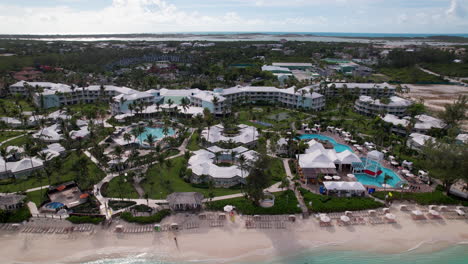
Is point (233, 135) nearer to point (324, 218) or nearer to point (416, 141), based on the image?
point (324, 218)

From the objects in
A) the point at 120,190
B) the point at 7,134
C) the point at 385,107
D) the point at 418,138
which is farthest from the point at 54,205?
the point at 385,107

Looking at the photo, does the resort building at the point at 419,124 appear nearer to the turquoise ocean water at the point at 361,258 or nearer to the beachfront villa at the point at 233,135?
the beachfront villa at the point at 233,135

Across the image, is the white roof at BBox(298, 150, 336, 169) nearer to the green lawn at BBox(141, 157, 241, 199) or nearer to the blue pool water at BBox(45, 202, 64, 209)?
the green lawn at BBox(141, 157, 241, 199)

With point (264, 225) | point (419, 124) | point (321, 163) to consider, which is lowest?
point (264, 225)

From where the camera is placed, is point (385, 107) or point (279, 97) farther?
point (279, 97)

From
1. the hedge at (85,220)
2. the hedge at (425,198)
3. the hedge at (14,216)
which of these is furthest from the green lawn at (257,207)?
the hedge at (14,216)

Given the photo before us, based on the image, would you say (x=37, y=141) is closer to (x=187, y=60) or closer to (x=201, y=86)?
(x=201, y=86)

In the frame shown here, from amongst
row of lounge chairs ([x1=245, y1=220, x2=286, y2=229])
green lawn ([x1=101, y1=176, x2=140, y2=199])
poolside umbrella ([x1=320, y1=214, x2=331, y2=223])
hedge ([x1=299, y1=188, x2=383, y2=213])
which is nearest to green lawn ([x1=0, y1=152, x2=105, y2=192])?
green lawn ([x1=101, y1=176, x2=140, y2=199])
